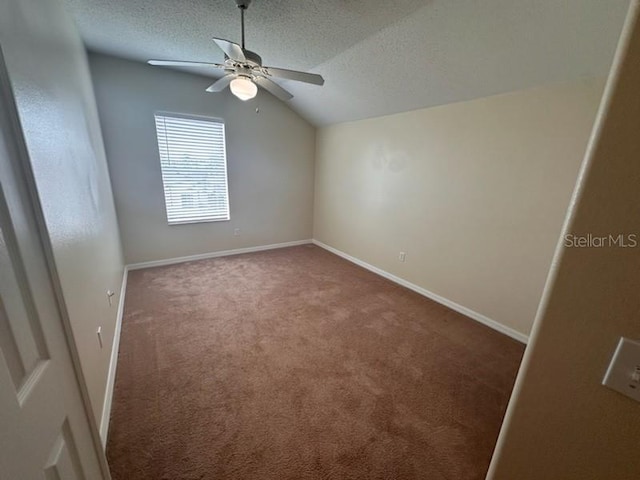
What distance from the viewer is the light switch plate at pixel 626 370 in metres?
0.47

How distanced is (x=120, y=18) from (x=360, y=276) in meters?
3.69

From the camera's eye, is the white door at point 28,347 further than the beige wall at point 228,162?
No

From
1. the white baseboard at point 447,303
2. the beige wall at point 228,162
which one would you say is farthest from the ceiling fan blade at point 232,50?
the white baseboard at point 447,303

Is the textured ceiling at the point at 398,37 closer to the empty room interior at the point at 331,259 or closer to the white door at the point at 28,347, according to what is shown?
the empty room interior at the point at 331,259

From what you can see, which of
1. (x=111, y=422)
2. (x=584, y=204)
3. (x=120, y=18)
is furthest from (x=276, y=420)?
(x=120, y=18)

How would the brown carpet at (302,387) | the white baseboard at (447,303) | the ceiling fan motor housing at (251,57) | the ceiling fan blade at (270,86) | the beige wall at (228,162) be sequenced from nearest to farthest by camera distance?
1. the brown carpet at (302,387)
2. the ceiling fan motor housing at (251,57)
3. the ceiling fan blade at (270,86)
4. the white baseboard at (447,303)
5. the beige wall at (228,162)

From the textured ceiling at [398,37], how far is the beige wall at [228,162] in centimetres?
44

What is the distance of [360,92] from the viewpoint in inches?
123

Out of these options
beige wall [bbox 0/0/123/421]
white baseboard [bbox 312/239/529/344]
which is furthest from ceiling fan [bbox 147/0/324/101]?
white baseboard [bbox 312/239/529/344]

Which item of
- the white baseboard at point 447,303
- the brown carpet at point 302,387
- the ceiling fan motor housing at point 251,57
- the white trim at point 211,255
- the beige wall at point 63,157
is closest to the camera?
the beige wall at point 63,157

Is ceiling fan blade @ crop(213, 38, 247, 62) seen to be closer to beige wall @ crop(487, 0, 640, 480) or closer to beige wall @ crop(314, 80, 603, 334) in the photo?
beige wall @ crop(487, 0, 640, 480)

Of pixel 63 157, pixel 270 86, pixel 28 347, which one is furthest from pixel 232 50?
pixel 28 347

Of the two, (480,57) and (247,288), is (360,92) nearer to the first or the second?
(480,57)

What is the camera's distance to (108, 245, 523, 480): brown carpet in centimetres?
133
